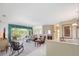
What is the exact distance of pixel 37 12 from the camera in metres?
2.62

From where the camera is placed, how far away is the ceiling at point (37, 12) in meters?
2.58

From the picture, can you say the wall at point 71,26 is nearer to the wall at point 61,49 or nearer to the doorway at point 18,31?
the wall at point 61,49

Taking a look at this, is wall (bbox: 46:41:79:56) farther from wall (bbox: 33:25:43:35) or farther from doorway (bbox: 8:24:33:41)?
doorway (bbox: 8:24:33:41)

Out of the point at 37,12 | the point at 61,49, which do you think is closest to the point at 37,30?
the point at 37,12

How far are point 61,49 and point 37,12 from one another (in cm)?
83

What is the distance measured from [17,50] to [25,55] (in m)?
0.18

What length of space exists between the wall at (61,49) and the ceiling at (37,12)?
0.44 m

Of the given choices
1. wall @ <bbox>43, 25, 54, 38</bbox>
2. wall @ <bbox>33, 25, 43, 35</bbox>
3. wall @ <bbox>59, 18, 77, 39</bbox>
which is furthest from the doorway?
wall @ <bbox>59, 18, 77, 39</bbox>

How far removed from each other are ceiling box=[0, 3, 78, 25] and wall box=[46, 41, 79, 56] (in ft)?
1.43

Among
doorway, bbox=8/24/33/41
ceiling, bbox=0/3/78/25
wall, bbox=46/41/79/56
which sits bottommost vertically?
wall, bbox=46/41/79/56

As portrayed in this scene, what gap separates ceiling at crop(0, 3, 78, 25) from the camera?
2578mm

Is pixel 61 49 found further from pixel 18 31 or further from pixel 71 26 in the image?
pixel 18 31

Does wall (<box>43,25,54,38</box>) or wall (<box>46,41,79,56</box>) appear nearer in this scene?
wall (<box>46,41,79,56</box>)

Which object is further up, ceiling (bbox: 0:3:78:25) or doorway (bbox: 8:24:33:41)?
ceiling (bbox: 0:3:78:25)
